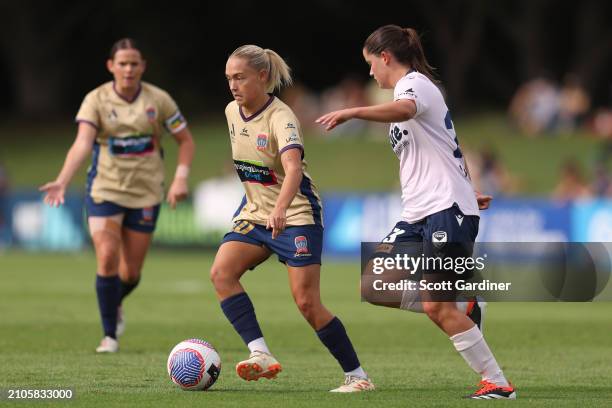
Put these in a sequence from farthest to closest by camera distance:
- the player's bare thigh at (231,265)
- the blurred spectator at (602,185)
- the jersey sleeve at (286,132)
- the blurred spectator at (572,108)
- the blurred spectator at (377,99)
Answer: the blurred spectator at (572,108) < the blurred spectator at (377,99) < the blurred spectator at (602,185) < the player's bare thigh at (231,265) < the jersey sleeve at (286,132)

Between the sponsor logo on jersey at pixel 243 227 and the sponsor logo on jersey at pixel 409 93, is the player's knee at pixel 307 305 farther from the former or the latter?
the sponsor logo on jersey at pixel 409 93

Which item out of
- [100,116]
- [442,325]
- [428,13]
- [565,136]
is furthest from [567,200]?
[428,13]

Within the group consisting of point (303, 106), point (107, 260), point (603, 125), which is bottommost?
point (107, 260)

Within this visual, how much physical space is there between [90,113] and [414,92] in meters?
3.90

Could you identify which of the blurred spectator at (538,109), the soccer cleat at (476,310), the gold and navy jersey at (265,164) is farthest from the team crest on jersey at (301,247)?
the blurred spectator at (538,109)

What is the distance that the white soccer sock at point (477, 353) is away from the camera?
25.2 feet

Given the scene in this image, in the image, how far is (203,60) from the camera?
1705 inches

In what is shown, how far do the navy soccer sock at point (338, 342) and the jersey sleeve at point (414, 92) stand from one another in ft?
4.87

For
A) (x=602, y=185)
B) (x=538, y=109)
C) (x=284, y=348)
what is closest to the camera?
(x=284, y=348)

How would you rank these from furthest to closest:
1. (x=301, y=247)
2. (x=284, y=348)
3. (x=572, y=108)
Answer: (x=572, y=108)
(x=284, y=348)
(x=301, y=247)

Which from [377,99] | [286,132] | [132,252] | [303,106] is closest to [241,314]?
[286,132]

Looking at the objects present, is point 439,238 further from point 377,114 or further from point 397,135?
point 377,114

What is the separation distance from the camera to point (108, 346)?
10.6 meters

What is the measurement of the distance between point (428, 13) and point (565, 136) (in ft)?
30.8
